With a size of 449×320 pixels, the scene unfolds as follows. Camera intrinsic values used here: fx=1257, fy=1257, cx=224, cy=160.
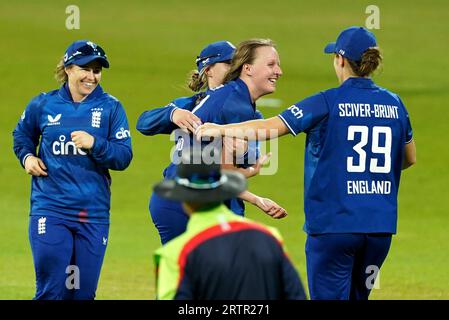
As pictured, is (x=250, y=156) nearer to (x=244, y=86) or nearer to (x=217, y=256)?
(x=244, y=86)

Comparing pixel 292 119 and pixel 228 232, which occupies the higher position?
pixel 292 119

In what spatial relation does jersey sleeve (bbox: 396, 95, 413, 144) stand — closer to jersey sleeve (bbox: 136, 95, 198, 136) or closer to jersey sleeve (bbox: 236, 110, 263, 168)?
jersey sleeve (bbox: 236, 110, 263, 168)

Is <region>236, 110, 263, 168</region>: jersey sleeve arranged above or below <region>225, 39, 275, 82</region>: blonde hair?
below

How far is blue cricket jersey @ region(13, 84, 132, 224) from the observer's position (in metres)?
9.30

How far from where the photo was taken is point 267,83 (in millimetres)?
9016

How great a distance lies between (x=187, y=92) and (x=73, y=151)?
16.5m

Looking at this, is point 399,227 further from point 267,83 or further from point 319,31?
point 319,31

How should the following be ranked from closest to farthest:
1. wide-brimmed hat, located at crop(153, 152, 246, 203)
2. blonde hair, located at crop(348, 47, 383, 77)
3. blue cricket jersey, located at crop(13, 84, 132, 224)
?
wide-brimmed hat, located at crop(153, 152, 246, 203) < blonde hair, located at crop(348, 47, 383, 77) < blue cricket jersey, located at crop(13, 84, 132, 224)

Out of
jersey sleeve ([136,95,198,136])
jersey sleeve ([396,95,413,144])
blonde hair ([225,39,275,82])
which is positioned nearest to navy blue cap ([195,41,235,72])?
jersey sleeve ([136,95,198,136])

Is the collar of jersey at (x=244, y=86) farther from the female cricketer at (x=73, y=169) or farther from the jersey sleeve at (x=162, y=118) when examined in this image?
the female cricketer at (x=73, y=169)

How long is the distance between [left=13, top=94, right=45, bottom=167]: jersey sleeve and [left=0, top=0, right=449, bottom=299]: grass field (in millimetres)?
1377

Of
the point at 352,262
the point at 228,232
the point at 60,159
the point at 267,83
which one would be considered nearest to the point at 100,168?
the point at 60,159

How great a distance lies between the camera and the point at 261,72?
898cm
